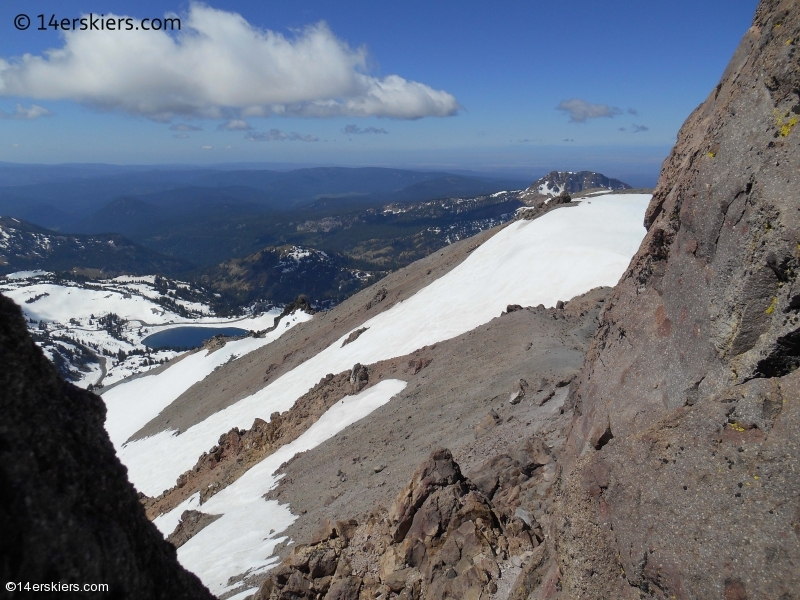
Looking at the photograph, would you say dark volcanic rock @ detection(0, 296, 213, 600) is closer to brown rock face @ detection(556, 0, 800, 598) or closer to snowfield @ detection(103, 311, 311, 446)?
brown rock face @ detection(556, 0, 800, 598)

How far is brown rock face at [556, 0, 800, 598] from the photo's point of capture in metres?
5.71

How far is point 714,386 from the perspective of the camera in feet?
23.7

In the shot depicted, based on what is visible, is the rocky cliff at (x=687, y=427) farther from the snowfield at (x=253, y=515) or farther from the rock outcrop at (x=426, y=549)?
the snowfield at (x=253, y=515)

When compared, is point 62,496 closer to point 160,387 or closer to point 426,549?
point 426,549

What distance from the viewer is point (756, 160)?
7.45 metres

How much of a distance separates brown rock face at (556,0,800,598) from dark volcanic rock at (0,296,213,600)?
6.00 m

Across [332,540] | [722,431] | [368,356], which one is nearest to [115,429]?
[368,356]

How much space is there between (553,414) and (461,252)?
40.8 m

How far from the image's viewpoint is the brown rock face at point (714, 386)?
5.71m

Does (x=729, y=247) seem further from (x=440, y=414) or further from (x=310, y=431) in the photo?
(x=310, y=431)

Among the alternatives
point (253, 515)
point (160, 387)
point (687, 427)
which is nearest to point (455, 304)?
point (253, 515)

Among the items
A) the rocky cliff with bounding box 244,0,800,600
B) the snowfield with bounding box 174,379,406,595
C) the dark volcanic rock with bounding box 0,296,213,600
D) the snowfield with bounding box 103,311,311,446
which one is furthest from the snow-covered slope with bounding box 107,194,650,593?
the dark volcanic rock with bounding box 0,296,213,600

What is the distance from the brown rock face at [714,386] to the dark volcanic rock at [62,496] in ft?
19.7

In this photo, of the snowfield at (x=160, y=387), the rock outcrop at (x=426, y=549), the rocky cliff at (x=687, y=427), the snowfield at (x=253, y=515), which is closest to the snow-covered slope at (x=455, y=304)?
the snowfield at (x=253, y=515)
